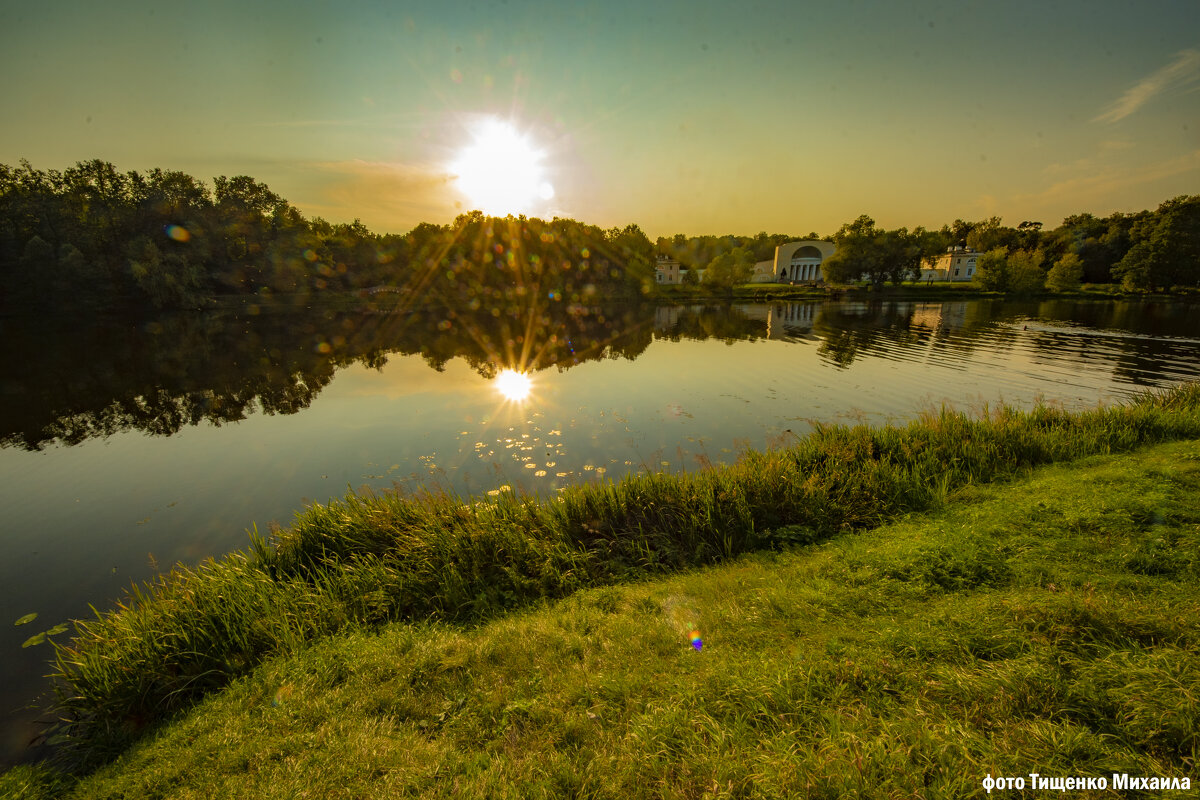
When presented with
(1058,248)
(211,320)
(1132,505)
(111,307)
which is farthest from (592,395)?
(1058,248)

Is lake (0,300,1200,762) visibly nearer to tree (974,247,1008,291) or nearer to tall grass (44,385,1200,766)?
tall grass (44,385,1200,766)

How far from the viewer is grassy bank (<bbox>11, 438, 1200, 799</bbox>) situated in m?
3.72

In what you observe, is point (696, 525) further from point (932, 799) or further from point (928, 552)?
point (932, 799)

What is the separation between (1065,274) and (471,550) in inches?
5245

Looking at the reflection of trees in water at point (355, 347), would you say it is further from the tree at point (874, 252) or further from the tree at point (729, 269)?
the tree at point (729, 269)

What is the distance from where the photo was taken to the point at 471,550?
8641 mm

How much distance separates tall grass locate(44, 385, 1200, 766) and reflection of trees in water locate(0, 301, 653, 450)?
16682mm

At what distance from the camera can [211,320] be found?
5912 centimetres

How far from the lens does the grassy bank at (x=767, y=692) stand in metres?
3.72

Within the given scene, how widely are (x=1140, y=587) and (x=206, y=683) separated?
40.5 ft

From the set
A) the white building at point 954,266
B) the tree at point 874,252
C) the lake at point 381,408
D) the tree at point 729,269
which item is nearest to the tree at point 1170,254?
the tree at point 874,252

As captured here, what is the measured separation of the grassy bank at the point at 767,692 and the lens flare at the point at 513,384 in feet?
58.9

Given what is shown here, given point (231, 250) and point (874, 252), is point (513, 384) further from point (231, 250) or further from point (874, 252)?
point (874, 252)

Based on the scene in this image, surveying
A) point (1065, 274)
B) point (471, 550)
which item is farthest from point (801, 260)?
point (471, 550)
